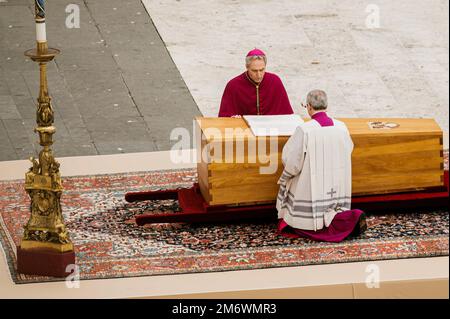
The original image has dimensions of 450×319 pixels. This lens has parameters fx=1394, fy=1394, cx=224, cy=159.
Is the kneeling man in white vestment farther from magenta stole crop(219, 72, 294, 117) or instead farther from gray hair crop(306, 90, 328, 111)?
magenta stole crop(219, 72, 294, 117)

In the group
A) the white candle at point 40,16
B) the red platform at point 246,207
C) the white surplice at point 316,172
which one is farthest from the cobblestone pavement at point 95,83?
the white candle at point 40,16

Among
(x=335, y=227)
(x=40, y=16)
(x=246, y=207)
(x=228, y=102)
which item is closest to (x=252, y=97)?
(x=228, y=102)

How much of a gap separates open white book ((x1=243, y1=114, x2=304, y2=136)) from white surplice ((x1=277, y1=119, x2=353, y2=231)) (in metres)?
0.22

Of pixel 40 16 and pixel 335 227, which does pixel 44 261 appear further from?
pixel 335 227

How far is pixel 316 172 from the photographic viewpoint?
38.1 feet

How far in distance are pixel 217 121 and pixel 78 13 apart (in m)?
5.84

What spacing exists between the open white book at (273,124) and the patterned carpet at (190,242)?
822 millimetres

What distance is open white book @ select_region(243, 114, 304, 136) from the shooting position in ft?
38.8

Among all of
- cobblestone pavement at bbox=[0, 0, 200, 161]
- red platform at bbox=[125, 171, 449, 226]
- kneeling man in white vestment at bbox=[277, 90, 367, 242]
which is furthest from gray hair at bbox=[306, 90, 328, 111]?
cobblestone pavement at bbox=[0, 0, 200, 161]

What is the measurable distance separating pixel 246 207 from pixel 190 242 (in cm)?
61

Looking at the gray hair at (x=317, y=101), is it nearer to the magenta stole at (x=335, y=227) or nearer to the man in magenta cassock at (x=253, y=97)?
the magenta stole at (x=335, y=227)

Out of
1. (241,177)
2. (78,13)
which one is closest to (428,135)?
(241,177)

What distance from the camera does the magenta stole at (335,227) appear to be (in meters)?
11.6

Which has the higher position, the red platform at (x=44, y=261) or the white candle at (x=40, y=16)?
the white candle at (x=40, y=16)
